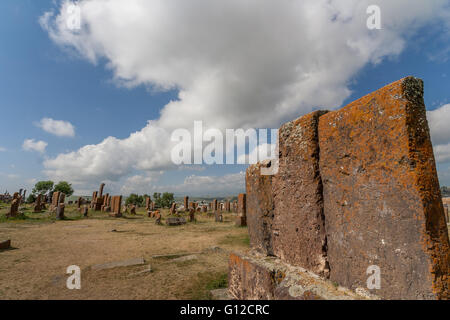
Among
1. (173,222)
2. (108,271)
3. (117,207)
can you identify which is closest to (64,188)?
(117,207)

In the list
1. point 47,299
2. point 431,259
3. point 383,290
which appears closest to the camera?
point 431,259

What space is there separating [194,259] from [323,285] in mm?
5188

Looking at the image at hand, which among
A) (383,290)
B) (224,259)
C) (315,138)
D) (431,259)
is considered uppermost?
(315,138)

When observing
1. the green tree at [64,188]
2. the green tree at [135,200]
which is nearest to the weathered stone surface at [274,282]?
the green tree at [135,200]

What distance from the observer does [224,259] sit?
659 cm

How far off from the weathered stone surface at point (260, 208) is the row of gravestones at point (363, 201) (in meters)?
0.07

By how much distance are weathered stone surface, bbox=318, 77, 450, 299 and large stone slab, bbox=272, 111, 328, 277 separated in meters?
0.15

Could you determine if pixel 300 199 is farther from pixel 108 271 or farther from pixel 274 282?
pixel 108 271

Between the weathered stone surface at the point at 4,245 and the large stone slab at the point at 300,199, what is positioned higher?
the large stone slab at the point at 300,199

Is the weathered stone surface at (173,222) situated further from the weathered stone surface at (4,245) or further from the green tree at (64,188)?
the green tree at (64,188)

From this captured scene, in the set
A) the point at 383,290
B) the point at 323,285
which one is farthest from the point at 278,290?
the point at 383,290

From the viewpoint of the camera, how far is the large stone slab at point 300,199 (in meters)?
2.21

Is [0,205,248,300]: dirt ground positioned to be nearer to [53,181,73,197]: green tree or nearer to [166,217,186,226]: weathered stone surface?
[166,217,186,226]: weathered stone surface
